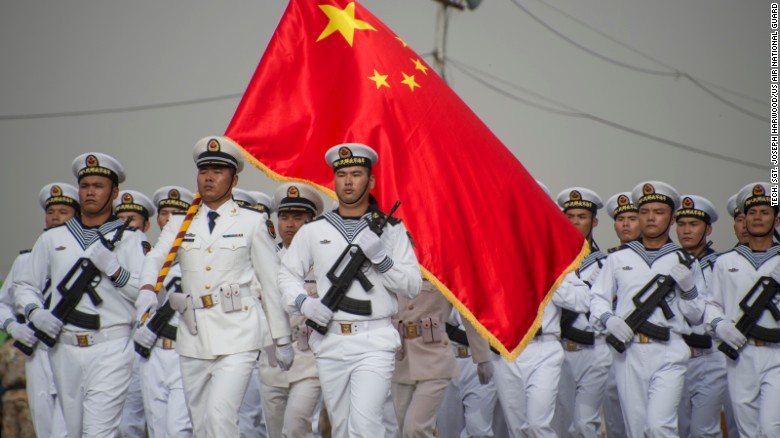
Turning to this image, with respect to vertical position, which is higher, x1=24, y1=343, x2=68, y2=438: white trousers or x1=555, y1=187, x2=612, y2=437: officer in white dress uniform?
x1=24, y1=343, x2=68, y2=438: white trousers

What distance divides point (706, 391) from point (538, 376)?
241cm

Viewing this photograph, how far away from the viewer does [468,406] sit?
1062cm

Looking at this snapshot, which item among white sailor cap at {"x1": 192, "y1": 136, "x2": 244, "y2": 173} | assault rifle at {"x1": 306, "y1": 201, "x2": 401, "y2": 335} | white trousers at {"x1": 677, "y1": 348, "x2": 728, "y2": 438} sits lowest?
white trousers at {"x1": 677, "y1": 348, "x2": 728, "y2": 438}

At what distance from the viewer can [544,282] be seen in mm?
8312

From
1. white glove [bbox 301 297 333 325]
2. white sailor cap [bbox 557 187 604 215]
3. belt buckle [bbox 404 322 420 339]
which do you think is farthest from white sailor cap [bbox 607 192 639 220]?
white glove [bbox 301 297 333 325]

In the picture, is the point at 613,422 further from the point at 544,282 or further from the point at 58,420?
the point at 58,420

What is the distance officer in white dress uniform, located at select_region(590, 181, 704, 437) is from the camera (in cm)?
905

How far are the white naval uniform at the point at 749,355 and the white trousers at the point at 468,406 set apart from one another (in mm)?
2403

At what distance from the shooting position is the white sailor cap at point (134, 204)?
11.4m

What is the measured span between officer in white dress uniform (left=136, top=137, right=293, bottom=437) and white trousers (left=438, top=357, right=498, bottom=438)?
3.61 m

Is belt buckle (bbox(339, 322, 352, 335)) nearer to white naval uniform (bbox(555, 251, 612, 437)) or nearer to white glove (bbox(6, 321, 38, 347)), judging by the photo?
white glove (bbox(6, 321, 38, 347))

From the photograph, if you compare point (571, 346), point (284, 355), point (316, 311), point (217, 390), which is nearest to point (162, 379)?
point (217, 390)

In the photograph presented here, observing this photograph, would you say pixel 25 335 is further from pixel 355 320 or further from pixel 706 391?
pixel 706 391

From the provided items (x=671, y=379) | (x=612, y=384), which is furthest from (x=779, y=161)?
(x=671, y=379)
